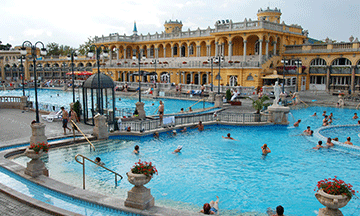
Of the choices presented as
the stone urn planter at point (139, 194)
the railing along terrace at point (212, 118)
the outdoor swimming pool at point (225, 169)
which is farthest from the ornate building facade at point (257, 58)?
the stone urn planter at point (139, 194)

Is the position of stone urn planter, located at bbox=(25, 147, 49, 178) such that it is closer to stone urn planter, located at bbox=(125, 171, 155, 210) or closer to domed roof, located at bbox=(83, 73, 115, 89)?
stone urn planter, located at bbox=(125, 171, 155, 210)

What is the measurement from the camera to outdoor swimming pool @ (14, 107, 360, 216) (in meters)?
10.7

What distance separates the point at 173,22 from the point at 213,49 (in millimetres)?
27442

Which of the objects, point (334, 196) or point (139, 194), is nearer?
point (334, 196)

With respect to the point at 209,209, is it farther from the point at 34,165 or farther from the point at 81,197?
the point at 34,165

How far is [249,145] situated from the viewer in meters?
17.8

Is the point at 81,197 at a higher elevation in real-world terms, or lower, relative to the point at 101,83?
lower

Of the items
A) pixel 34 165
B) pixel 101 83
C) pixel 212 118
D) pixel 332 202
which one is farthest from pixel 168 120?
pixel 332 202

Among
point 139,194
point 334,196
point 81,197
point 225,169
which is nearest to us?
point 334,196

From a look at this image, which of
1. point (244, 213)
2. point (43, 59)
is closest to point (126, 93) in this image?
point (244, 213)

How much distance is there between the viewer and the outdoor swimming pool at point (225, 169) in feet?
35.1

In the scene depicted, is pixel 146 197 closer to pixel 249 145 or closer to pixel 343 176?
pixel 343 176

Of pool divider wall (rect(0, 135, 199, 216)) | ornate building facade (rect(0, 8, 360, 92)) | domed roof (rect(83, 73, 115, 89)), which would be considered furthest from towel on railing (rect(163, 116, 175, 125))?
ornate building facade (rect(0, 8, 360, 92))

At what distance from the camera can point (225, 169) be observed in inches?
540
